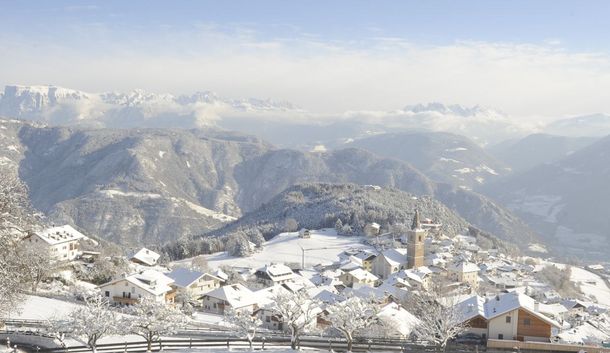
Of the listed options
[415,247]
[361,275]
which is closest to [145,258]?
[361,275]

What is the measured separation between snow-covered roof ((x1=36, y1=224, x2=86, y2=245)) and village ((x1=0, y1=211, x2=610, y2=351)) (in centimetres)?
32

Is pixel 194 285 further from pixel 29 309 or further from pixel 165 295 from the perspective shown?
pixel 29 309

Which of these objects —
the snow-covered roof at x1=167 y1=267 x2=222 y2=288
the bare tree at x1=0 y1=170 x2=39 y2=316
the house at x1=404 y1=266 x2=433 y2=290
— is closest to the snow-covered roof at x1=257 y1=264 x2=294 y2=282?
the snow-covered roof at x1=167 y1=267 x2=222 y2=288

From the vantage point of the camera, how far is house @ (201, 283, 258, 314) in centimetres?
7850

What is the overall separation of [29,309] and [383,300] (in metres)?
46.3

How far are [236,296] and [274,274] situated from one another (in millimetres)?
33484

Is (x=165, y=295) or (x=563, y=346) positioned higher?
(x=563, y=346)

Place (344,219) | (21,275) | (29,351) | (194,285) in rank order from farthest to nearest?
(344,219) → (194,285) → (29,351) → (21,275)

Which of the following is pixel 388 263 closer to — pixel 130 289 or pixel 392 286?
pixel 392 286

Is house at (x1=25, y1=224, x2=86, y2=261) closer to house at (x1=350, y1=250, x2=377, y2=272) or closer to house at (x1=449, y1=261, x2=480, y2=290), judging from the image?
house at (x1=350, y1=250, x2=377, y2=272)

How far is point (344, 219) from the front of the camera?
19512cm

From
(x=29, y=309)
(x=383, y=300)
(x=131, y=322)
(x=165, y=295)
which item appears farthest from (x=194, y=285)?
(x=131, y=322)

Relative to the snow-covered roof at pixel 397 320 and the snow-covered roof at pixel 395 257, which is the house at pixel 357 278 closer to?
the snow-covered roof at pixel 395 257

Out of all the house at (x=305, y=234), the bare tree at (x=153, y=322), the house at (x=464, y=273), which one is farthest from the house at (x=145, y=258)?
the bare tree at (x=153, y=322)
